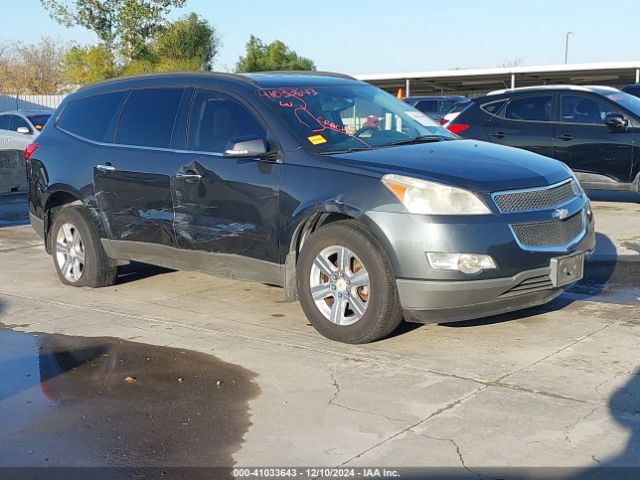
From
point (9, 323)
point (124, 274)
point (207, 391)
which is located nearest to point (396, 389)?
point (207, 391)

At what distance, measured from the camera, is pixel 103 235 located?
7742mm

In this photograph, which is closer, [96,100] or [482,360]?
[482,360]

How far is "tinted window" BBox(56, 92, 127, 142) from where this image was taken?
25.5 ft

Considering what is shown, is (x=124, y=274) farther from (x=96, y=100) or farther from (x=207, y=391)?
(x=207, y=391)

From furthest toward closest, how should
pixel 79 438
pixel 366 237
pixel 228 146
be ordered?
pixel 228 146
pixel 366 237
pixel 79 438

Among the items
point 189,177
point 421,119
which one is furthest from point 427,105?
point 189,177

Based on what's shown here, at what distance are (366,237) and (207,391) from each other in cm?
146

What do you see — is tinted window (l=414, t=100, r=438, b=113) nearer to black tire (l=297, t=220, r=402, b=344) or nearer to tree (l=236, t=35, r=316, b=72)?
black tire (l=297, t=220, r=402, b=344)

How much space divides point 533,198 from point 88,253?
4.12 meters

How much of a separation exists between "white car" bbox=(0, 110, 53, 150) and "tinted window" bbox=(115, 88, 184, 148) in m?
12.8

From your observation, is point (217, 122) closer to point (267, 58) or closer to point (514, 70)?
point (514, 70)

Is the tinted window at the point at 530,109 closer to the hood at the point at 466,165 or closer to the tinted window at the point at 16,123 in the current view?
the hood at the point at 466,165

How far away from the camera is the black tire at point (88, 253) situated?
784cm

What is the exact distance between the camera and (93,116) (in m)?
7.97
